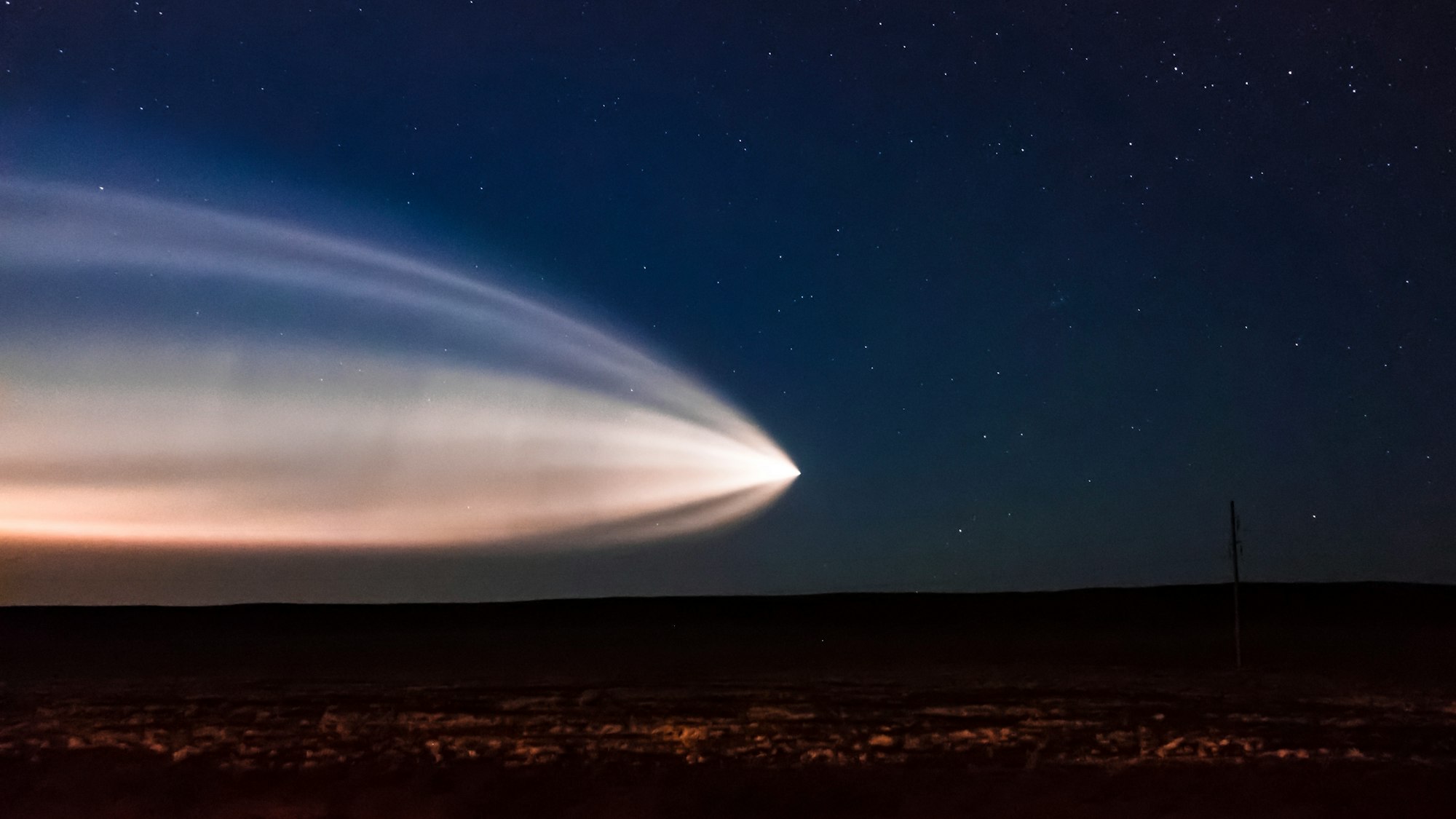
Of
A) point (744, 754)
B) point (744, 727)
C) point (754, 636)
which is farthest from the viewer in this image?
point (754, 636)

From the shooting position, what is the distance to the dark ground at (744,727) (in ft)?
40.8

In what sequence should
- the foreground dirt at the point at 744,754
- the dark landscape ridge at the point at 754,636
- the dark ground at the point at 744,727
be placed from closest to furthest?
1. the foreground dirt at the point at 744,754
2. the dark ground at the point at 744,727
3. the dark landscape ridge at the point at 754,636

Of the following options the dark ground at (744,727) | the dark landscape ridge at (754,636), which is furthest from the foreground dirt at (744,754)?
the dark landscape ridge at (754,636)

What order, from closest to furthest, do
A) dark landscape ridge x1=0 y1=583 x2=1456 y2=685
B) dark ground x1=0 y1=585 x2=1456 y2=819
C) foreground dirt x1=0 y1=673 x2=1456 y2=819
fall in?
foreground dirt x1=0 y1=673 x2=1456 y2=819
dark ground x1=0 y1=585 x2=1456 y2=819
dark landscape ridge x1=0 y1=583 x2=1456 y2=685

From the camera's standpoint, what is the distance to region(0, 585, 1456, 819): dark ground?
1245cm

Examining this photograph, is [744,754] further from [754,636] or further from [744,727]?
[754,636]

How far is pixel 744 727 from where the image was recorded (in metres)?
17.4

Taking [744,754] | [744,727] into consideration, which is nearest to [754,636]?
[744,727]

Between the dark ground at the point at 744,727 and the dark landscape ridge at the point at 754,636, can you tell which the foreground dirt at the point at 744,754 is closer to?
the dark ground at the point at 744,727

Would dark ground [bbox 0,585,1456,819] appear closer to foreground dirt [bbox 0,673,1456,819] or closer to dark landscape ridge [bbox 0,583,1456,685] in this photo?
foreground dirt [bbox 0,673,1456,819]

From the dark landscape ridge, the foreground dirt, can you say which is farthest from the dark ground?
the dark landscape ridge

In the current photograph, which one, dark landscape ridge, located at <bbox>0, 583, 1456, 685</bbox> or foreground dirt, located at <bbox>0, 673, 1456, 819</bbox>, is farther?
dark landscape ridge, located at <bbox>0, 583, 1456, 685</bbox>

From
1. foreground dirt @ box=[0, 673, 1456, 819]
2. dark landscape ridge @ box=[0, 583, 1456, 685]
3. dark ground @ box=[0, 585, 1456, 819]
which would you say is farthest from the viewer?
dark landscape ridge @ box=[0, 583, 1456, 685]

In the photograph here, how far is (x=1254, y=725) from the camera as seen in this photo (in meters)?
17.4
